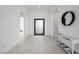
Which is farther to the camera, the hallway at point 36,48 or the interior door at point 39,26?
the interior door at point 39,26

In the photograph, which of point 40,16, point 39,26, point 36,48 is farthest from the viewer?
point 39,26

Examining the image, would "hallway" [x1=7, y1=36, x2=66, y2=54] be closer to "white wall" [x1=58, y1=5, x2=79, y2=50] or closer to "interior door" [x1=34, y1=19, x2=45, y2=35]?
"white wall" [x1=58, y1=5, x2=79, y2=50]

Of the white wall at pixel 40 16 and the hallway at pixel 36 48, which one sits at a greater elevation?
the white wall at pixel 40 16

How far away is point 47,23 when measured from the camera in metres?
10.5

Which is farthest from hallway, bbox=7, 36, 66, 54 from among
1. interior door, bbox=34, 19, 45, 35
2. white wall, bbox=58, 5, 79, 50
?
interior door, bbox=34, 19, 45, 35

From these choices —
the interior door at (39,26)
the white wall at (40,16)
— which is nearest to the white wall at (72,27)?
the white wall at (40,16)

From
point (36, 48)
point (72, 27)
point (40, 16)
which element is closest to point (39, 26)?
point (40, 16)

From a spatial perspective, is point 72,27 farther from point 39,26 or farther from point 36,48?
point 39,26

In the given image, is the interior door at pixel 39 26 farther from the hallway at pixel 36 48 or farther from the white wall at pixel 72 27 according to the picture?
the white wall at pixel 72 27
